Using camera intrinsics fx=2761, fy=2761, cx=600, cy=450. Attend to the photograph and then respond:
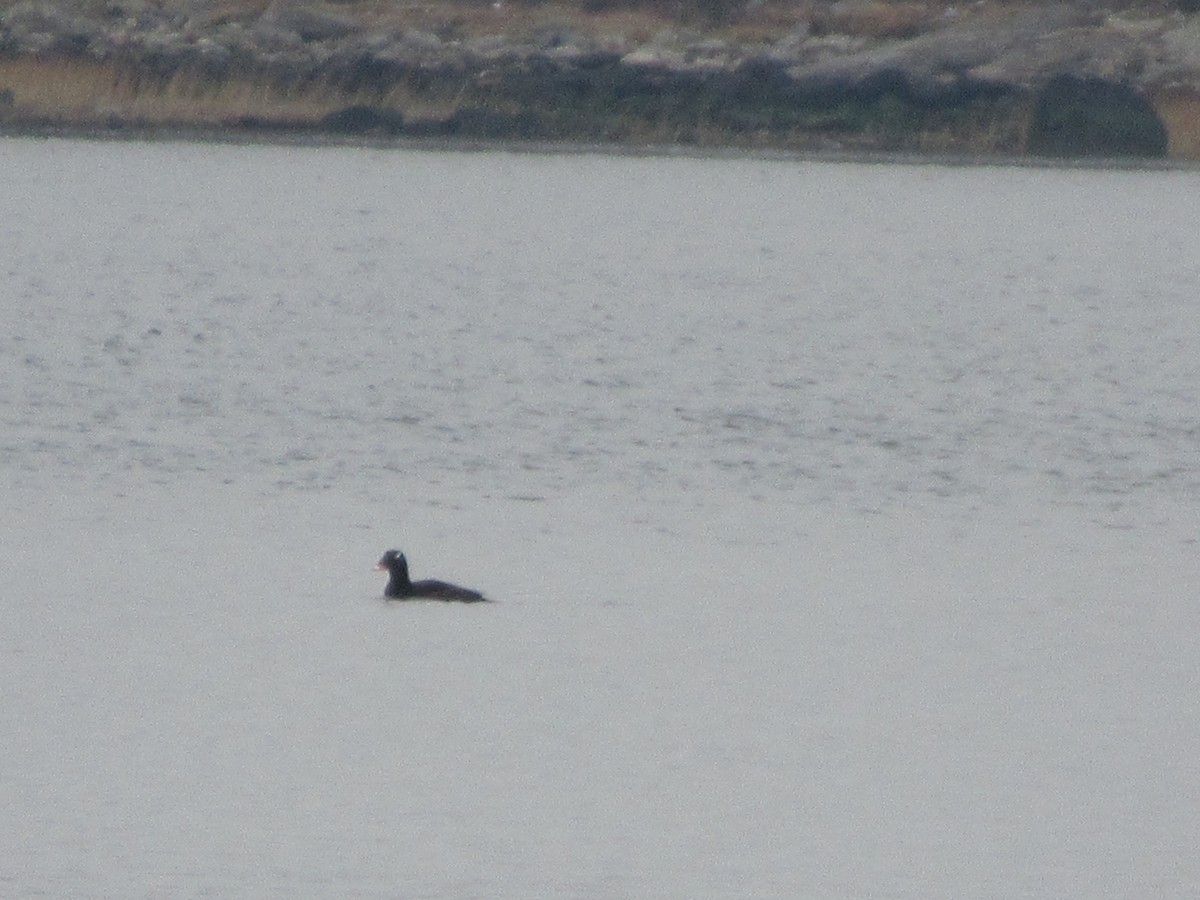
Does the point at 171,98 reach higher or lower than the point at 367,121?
higher

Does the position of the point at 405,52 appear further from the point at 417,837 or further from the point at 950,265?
the point at 417,837

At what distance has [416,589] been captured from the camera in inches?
508

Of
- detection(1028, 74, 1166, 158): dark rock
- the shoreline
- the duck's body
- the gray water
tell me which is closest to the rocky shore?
detection(1028, 74, 1166, 158): dark rock

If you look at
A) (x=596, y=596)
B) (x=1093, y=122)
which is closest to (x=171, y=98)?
(x=1093, y=122)

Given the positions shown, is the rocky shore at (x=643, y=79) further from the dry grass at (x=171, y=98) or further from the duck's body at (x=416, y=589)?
the duck's body at (x=416, y=589)

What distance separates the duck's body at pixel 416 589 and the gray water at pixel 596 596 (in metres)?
0.10

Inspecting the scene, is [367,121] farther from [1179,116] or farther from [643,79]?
[1179,116]

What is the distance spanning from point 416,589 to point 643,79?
39.4 m

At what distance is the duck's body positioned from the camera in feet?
42.1

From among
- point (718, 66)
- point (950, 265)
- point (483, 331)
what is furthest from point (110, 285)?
point (718, 66)

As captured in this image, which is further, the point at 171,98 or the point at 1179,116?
the point at 171,98

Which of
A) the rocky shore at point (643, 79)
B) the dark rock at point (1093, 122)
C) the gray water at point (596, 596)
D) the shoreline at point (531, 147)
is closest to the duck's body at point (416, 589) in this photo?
the gray water at point (596, 596)

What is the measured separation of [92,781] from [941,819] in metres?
3.01

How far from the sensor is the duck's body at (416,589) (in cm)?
1284
